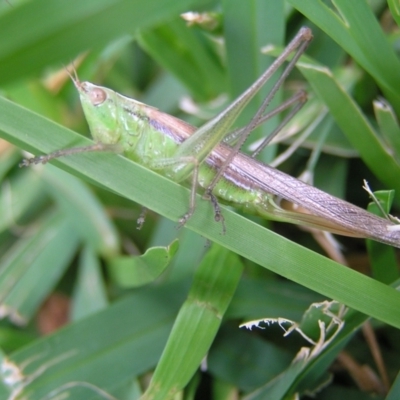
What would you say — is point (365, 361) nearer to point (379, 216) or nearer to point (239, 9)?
point (379, 216)

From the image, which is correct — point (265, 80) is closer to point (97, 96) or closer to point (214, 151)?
Answer: point (214, 151)

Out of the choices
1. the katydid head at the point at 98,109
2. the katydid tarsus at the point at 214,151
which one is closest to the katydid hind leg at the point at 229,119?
the katydid tarsus at the point at 214,151

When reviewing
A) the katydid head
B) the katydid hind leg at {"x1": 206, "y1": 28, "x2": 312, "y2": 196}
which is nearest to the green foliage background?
the katydid hind leg at {"x1": 206, "y1": 28, "x2": 312, "y2": 196}

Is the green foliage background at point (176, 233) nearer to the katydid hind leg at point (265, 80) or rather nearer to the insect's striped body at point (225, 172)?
the katydid hind leg at point (265, 80)

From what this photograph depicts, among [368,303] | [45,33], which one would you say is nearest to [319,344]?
[368,303]

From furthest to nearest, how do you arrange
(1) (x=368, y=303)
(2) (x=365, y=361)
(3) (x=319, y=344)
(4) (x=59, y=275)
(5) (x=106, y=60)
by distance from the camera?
(5) (x=106, y=60), (4) (x=59, y=275), (2) (x=365, y=361), (3) (x=319, y=344), (1) (x=368, y=303)

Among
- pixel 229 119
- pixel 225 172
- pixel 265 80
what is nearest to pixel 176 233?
pixel 225 172
